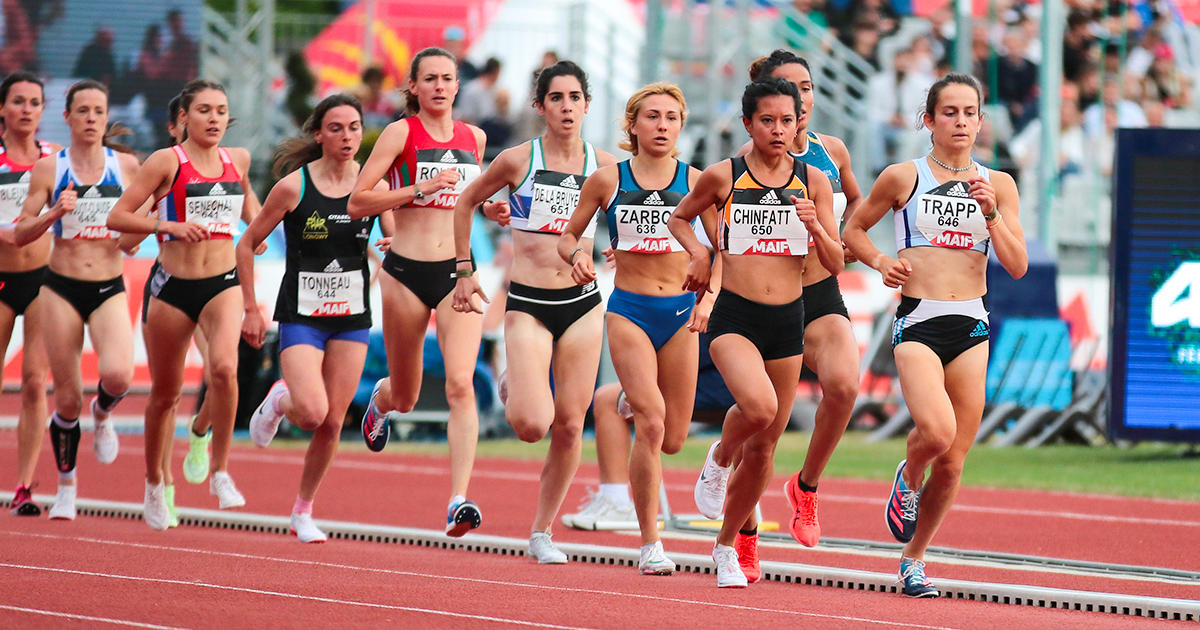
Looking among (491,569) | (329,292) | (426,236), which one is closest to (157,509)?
(329,292)

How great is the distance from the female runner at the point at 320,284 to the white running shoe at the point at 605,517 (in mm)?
1744

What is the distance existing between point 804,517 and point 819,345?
878mm

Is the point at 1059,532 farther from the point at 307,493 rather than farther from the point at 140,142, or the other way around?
the point at 140,142

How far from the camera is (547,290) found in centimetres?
812

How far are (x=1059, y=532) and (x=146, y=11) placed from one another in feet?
55.2

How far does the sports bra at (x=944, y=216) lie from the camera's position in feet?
23.4

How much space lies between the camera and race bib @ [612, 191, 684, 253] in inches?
305

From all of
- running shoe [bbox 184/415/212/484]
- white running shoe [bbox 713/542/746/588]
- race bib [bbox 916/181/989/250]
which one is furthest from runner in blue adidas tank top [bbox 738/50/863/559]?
running shoe [bbox 184/415/212/484]

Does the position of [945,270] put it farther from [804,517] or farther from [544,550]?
[544,550]

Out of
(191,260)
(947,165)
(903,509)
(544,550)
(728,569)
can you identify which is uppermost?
(947,165)

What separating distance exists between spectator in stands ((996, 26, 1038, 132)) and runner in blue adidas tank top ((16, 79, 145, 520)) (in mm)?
14721

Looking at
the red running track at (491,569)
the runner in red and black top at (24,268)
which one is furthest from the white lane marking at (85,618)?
the runner in red and black top at (24,268)

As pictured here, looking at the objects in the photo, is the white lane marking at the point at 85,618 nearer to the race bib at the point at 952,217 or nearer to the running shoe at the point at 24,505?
the race bib at the point at 952,217

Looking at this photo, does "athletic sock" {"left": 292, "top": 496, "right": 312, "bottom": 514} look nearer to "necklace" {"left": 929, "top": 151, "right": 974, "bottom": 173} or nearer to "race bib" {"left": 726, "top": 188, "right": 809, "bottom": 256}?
"race bib" {"left": 726, "top": 188, "right": 809, "bottom": 256}
